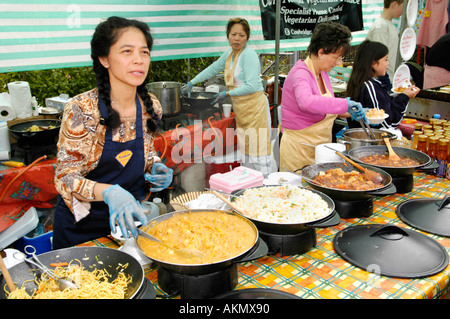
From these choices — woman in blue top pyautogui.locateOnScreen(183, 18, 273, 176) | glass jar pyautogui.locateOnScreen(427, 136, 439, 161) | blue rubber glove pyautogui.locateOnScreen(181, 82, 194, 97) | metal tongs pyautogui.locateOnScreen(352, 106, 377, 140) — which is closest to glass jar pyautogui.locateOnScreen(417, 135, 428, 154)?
glass jar pyautogui.locateOnScreen(427, 136, 439, 161)

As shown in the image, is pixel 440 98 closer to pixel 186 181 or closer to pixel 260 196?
pixel 186 181

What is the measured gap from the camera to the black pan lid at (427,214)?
200cm

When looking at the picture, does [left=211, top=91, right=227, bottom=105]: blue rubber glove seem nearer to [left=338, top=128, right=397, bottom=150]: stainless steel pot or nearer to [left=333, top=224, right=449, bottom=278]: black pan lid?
[left=338, top=128, right=397, bottom=150]: stainless steel pot

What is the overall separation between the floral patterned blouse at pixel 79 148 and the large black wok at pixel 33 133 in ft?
3.69

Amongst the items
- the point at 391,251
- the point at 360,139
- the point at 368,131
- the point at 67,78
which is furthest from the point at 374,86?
the point at 67,78

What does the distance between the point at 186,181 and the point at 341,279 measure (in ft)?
8.95

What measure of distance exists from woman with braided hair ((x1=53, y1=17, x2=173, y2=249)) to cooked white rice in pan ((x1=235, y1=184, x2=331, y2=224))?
606mm

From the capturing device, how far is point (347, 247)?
1.82 metres

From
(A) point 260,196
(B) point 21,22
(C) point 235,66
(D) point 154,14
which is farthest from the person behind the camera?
(C) point 235,66

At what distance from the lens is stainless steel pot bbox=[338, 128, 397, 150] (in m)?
2.95

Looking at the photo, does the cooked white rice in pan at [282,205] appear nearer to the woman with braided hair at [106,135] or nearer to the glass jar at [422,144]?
the woman with braided hair at [106,135]

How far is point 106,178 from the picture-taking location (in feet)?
7.36

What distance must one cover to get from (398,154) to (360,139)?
12.8 inches

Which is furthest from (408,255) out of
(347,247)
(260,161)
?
(260,161)
